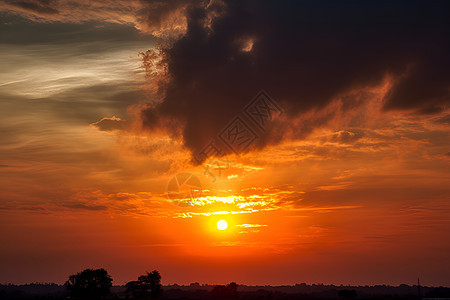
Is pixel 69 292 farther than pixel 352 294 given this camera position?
No

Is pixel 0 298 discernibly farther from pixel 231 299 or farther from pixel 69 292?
pixel 231 299

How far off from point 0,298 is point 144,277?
7043cm

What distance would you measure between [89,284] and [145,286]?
17.5m

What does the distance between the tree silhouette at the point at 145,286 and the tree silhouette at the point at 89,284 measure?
302 inches

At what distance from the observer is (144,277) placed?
498 ft

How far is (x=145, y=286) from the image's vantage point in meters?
150

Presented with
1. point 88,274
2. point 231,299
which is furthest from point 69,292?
point 231,299

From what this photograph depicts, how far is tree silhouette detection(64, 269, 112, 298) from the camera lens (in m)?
143

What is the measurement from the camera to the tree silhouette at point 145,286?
15000 centimetres

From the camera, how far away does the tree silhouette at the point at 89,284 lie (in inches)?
5647

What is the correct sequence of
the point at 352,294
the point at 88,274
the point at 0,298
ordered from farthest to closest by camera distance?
the point at 0,298, the point at 352,294, the point at 88,274

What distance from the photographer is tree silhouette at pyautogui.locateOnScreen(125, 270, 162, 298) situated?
150000 mm

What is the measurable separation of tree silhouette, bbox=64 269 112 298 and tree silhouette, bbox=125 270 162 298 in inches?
302

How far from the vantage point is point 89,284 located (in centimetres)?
14350
